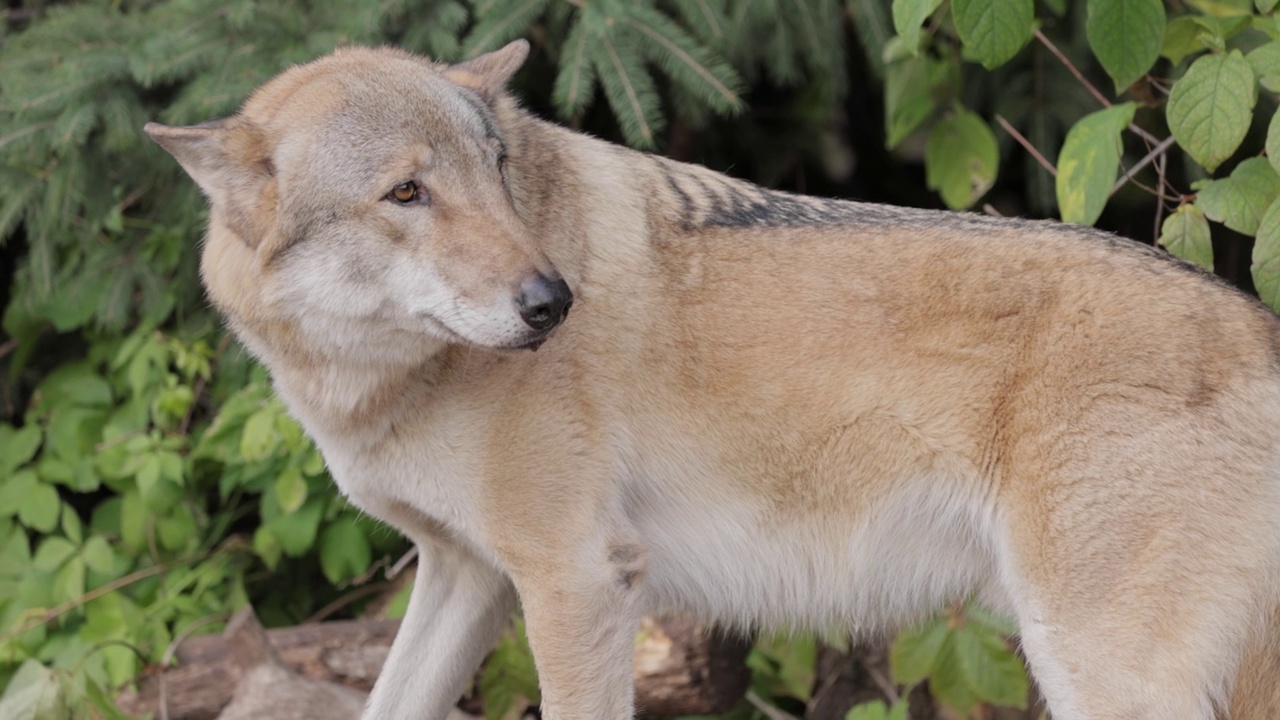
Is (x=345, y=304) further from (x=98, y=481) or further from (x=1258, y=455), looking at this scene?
(x=98, y=481)

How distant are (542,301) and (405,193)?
A: 458 millimetres

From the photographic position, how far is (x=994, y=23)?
11.4 ft

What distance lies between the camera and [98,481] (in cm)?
527

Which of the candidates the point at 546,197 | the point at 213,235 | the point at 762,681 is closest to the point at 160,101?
the point at 213,235

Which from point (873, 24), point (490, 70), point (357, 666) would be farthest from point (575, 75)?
point (357, 666)

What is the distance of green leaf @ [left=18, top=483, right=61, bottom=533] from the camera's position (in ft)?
16.7

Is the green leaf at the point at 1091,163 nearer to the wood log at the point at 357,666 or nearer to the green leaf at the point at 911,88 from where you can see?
the green leaf at the point at 911,88

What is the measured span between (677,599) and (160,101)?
295cm

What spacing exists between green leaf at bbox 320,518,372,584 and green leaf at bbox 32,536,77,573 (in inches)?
39.6

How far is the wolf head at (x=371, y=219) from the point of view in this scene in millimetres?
2900

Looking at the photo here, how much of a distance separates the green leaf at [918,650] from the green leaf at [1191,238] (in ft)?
4.54

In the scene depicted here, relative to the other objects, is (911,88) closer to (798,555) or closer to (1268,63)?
(1268,63)

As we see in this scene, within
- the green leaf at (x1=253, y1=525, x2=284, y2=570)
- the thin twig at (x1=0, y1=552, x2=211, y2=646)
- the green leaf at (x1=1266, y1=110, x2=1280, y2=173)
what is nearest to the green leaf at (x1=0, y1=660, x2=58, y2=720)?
the thin twig at (x1=0, y1=552, x2=211, y2=646)

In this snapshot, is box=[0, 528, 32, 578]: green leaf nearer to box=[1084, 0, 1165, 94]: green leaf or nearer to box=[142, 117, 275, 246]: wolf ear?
box=[142, 117, 275, 246]: wolf ear
